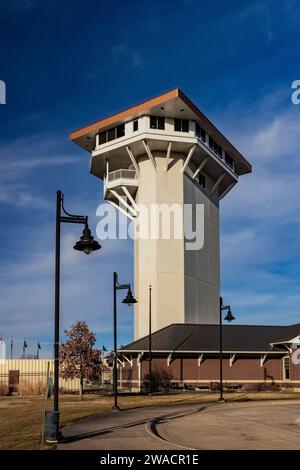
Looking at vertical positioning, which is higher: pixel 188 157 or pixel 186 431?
pixel 188 157

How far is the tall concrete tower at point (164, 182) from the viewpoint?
56.3 metres

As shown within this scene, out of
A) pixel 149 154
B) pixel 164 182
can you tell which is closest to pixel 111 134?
pixel 149 154

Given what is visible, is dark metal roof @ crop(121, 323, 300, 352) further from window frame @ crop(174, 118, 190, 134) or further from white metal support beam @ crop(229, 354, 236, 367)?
window frame @ crop(174, 118, 190, 134)

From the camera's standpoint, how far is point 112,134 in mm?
59938

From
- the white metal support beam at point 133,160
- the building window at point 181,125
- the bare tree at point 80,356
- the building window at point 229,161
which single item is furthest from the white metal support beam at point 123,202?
the bare tree at point 80,356

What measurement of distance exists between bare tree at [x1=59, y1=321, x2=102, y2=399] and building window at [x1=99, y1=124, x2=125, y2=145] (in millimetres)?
21552

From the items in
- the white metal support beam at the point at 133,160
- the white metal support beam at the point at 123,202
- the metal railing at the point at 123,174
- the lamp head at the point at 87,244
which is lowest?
the lamp head at the point at 87,244

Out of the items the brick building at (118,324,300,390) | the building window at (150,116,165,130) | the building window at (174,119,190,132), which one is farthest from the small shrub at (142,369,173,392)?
the building window at (174,119,190,132)

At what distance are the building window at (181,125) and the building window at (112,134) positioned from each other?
5.34m

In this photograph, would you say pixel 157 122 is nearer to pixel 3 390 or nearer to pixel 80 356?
pixel 80 356

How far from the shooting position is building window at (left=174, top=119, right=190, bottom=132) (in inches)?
2297

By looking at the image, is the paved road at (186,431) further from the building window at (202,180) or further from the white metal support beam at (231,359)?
the building window at (202,180)

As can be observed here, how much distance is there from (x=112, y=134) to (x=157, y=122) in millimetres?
4993
